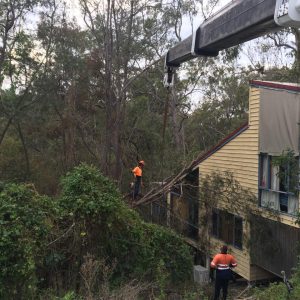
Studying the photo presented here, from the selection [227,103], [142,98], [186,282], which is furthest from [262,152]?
[227,103]

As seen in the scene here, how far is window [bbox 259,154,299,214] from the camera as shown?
1249cm

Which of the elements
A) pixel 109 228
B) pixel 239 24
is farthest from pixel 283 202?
pixel 239 24

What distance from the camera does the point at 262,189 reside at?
14.6 metres

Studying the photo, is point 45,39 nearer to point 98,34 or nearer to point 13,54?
point 13,54

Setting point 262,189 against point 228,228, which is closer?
point 262,189

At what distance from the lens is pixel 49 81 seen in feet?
88.4

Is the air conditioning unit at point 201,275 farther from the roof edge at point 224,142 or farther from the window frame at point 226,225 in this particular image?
the roof edge at point 224,142

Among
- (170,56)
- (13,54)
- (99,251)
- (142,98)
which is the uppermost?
(13,54)

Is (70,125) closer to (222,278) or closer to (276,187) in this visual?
(276,187)

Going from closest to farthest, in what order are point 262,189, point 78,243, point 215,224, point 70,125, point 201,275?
point 78,243 < point 262,189 < point 201,275 < point 215,224 < point 70,125

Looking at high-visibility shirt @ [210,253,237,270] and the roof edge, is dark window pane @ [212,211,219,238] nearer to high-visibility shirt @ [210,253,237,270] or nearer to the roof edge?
the roof edge

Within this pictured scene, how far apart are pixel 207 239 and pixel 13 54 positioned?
16.5m

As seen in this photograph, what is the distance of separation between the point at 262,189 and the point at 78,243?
6.60 m

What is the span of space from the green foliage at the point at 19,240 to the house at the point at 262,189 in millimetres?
6508
